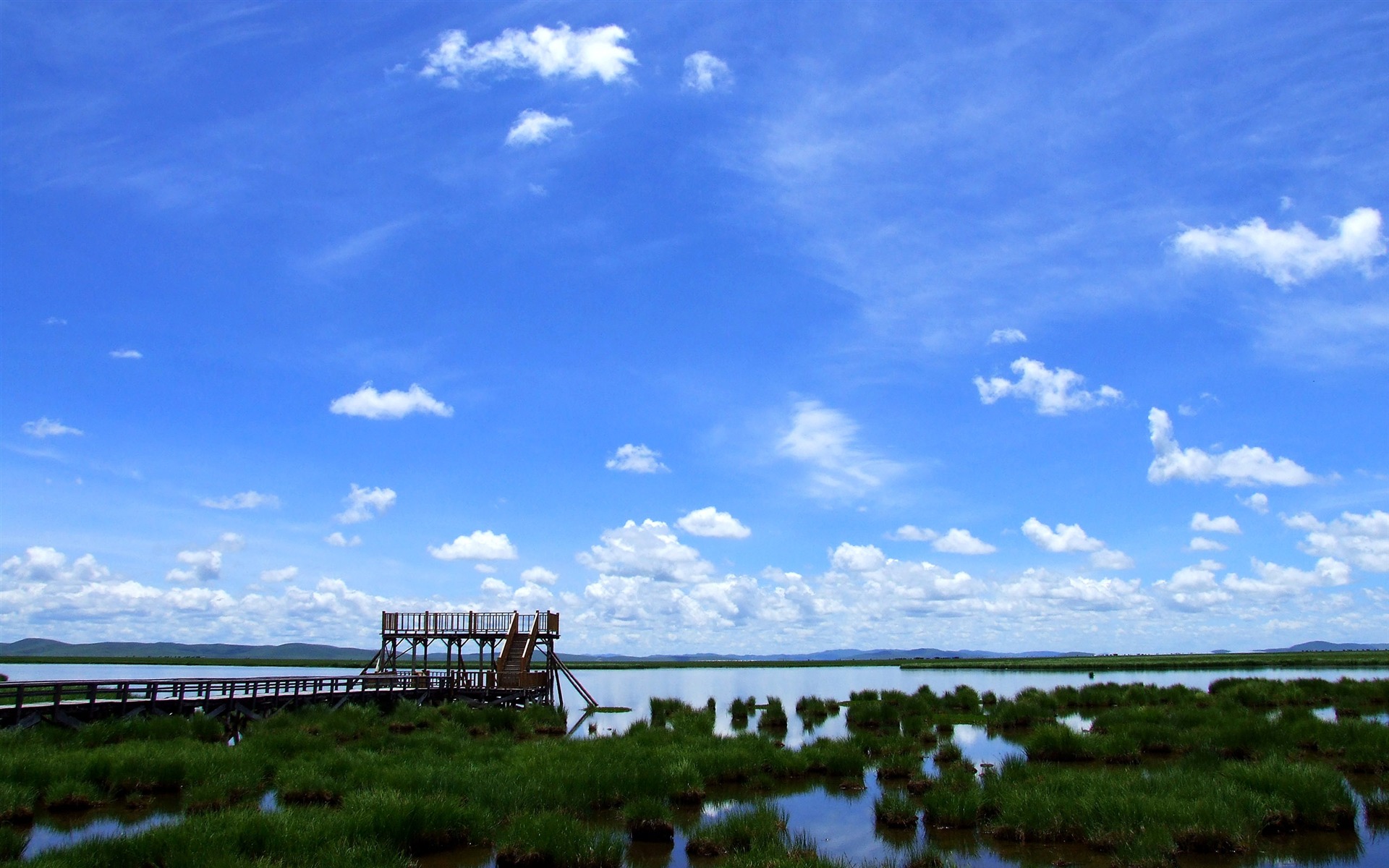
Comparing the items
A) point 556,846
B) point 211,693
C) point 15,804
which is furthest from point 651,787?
point 211,693

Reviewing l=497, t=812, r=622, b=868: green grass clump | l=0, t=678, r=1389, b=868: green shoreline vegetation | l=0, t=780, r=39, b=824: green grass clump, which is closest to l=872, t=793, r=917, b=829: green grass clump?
l=0, t=678, r=1389, b=868: green shoreline vegetation

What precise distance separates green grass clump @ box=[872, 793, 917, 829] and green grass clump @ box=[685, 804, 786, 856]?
2260 millimetres

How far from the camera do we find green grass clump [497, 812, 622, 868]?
42.5 feet

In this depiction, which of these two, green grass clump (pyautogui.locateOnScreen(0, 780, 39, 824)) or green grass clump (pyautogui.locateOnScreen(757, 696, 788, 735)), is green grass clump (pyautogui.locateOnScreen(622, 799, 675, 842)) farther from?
green grass clump (pyautogui.locateOnScreen(757, 696, 788, 735))

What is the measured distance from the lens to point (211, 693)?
32656mm

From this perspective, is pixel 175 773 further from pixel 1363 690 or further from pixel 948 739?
pixel 1363 690

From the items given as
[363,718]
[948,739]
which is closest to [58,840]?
[363,718]

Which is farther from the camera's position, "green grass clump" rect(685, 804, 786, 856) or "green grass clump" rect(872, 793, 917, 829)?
"green grass clump" rect(872, 793, 917, 829)

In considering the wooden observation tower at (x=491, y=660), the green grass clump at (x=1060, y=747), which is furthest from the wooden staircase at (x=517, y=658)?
the green grass clump at (x=1060, y=747)

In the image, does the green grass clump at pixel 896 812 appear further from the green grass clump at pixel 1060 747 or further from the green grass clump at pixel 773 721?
the green grass clump at pixel 773 721

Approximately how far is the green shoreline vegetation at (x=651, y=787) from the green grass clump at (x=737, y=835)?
4 centimetres

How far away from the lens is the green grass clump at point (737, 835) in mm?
13906

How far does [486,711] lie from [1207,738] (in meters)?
24.6

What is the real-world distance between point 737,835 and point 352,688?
29962 mm
